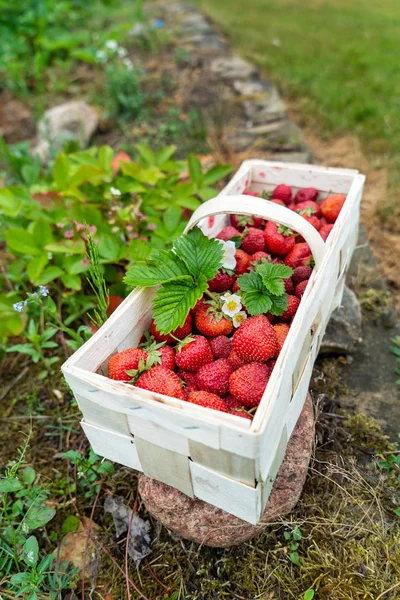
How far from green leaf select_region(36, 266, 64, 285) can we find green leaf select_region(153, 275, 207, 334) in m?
0.65

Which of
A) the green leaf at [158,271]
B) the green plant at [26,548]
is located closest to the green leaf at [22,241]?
the green leaf at [158,271]

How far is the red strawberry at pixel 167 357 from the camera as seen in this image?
1177mm

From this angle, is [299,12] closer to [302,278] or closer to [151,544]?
[302,278]

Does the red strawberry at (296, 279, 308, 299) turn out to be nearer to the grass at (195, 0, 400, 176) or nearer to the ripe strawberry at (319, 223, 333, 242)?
the ripe strawberry at (319, 223, 333, 242)

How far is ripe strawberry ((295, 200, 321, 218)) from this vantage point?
1575mm

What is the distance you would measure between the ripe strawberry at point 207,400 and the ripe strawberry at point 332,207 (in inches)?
31.7

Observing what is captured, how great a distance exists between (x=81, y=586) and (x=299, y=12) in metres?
6.60

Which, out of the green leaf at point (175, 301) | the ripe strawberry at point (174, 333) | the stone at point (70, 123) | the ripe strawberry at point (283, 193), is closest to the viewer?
the green leaf at point (175, 301)

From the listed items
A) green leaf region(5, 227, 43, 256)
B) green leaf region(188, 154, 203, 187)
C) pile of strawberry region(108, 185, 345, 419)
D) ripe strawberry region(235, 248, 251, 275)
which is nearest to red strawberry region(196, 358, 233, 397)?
pile of strawberry region(108, 185, 345, 419)

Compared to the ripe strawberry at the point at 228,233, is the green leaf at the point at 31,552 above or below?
below

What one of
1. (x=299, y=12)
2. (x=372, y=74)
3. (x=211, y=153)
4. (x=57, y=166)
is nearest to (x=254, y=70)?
(x=372, y=74)

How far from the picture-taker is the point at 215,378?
114 centimetres

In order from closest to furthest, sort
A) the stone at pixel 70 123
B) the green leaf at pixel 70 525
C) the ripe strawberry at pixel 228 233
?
the green leaf at pixel 70 525
the ripe strawberry at pixel 228 233
the stone at pixel 70 123

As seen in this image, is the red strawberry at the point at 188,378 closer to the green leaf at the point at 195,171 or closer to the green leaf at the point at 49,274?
the green leaf at the point at 49,274
